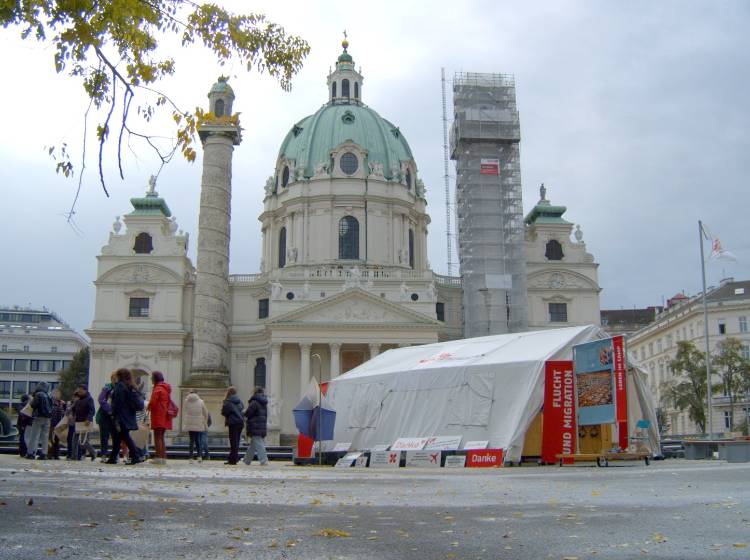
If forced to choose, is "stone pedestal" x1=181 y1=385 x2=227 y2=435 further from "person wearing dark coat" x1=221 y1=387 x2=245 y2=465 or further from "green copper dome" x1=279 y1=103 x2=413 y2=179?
"green copper dome" x1=279 y1=103 x2=413 y2=179

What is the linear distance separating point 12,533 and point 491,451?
17279 mm

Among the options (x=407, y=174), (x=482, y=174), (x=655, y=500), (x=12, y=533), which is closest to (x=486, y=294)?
(x=482, y=174)

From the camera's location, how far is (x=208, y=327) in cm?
4850

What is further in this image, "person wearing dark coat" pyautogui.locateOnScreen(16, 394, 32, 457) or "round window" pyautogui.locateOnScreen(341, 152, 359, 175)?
"round window" pyautogui.locateOnScreen(341, 152, 359, 175)

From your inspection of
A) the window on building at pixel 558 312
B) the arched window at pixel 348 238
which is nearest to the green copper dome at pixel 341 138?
the arched window at pixel 348 238

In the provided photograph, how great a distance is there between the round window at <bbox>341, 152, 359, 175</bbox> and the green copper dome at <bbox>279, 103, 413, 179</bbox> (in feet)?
2.96

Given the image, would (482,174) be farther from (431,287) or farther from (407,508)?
(407,508)

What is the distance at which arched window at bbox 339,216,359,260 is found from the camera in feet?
219

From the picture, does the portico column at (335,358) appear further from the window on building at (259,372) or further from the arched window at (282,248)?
the arched window at (282,248)

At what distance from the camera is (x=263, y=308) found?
63781 millimetres

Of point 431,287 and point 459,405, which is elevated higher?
point 431,287

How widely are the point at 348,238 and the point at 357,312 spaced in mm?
10756

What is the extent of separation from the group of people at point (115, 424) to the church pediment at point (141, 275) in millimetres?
37656

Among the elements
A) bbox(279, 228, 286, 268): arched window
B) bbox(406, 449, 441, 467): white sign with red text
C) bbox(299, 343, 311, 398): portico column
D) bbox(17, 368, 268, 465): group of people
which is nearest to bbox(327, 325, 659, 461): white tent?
bbox(406, 449, 441, 467): white sign with red text
